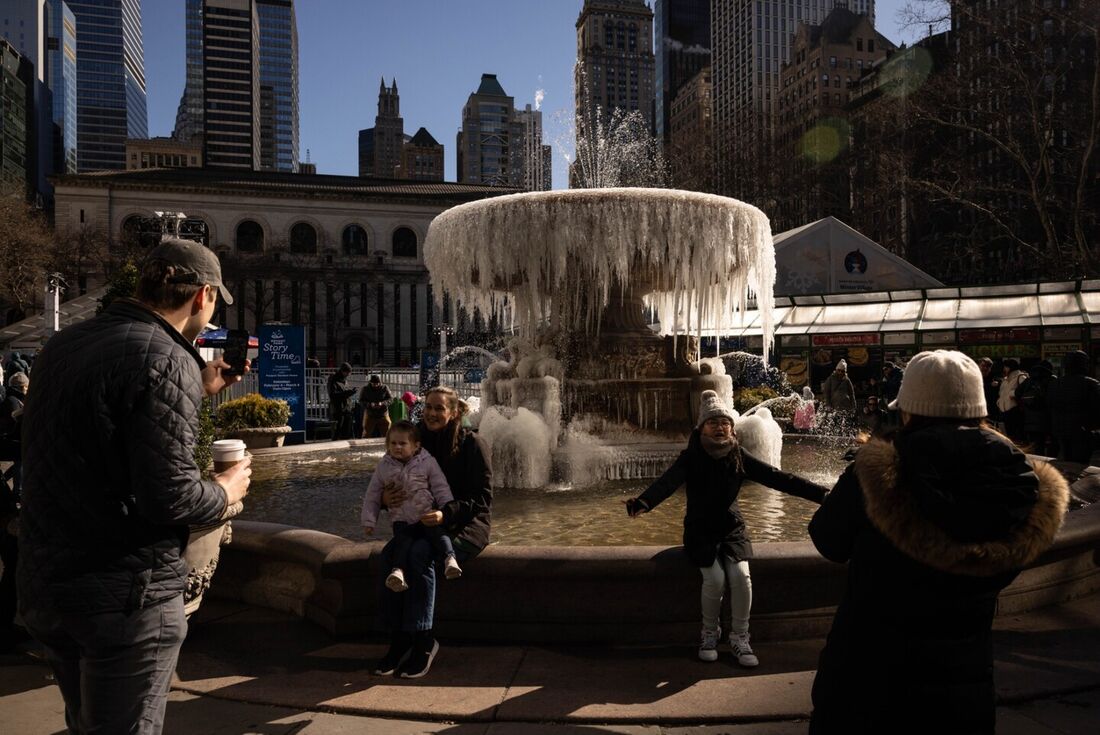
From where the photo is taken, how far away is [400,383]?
22906 millimetres

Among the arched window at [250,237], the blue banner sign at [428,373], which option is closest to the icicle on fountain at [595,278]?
the blue banner sign at [428,373]

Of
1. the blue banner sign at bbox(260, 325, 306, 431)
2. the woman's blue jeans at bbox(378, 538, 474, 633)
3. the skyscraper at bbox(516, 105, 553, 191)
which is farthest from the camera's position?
the skyscraper at bbox(516, 105, 553, 191)

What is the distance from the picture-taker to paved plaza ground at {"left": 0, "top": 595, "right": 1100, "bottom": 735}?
3.57 m

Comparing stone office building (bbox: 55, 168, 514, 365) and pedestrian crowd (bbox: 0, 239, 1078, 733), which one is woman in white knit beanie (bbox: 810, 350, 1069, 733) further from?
stone office building (bbox: 55, 168, 514, 365)

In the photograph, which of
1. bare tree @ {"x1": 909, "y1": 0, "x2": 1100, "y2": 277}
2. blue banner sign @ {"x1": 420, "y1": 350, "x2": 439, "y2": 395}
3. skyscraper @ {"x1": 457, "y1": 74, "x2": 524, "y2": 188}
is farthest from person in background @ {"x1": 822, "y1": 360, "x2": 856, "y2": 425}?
skyscraper @ {"x1": 457, "y1": 74, "x2": 524, "y2": 188}

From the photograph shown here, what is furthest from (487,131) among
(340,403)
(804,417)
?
(804,417)

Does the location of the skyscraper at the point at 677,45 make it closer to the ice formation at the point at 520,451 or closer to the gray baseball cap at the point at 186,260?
the ice formation at the point at 520,451

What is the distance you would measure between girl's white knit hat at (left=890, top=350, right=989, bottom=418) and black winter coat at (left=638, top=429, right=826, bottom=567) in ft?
6.64

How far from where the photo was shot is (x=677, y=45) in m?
178

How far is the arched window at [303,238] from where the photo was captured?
8088 cm

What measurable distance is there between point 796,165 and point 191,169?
64925 mm

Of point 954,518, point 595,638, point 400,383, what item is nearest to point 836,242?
point 400,383

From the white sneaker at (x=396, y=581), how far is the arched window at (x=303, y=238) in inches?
3200

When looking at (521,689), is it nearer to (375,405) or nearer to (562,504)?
(562,504)
